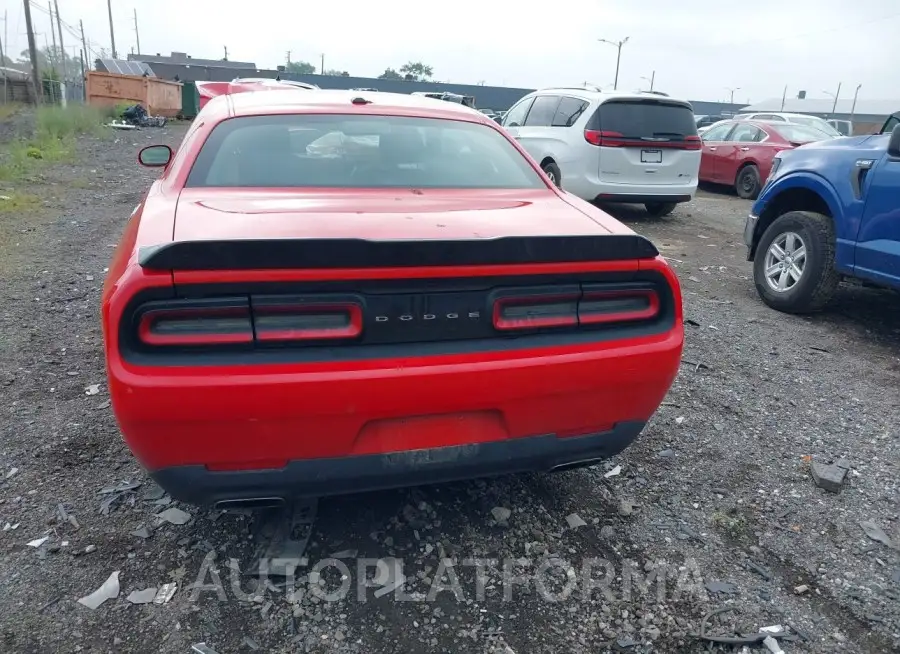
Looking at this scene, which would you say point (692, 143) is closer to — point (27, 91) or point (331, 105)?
point (331, 105)

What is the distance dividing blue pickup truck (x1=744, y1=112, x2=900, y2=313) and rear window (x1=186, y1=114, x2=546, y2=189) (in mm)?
2755

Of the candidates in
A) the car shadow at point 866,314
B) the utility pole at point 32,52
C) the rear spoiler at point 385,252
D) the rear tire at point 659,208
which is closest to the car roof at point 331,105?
the rear spoiler at point 385,252

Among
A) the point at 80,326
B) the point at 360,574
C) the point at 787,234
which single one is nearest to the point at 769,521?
the point at 360,574

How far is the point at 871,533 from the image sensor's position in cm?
275

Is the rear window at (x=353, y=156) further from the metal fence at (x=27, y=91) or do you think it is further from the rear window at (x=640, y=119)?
the metal fence at (x=27, y=91)

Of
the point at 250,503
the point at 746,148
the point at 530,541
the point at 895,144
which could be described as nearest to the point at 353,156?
the point at 250,503

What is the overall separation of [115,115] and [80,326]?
24422 mm

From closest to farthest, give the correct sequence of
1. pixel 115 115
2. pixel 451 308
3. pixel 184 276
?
pixel 184 276
pixel 451 308
pixel 115 115

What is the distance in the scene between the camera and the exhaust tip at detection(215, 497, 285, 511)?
7.15ft

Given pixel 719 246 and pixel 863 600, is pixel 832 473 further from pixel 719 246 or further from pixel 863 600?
pixel 719 246

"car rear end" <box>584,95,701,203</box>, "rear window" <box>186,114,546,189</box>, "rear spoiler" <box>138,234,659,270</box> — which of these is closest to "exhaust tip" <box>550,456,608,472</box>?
"rear spoiler" <box>138,234,659,270</box>

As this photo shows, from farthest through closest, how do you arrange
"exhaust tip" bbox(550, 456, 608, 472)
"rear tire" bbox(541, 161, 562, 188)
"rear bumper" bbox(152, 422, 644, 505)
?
"rear tire" bbox(541, 161, 562, 188) < "exhaust tip" bbox(550, 456, 608, 472) < "rear bumper" bbox(152, 422, 644, 505)

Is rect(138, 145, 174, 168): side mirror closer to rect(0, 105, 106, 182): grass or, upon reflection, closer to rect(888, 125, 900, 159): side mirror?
rect(888, 125, 900, 159): side mirror

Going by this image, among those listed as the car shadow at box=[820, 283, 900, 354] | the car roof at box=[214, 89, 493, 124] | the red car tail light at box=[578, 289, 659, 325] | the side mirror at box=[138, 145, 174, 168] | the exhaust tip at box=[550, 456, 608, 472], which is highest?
the car roof at box=[214, 89, 493, 124]
